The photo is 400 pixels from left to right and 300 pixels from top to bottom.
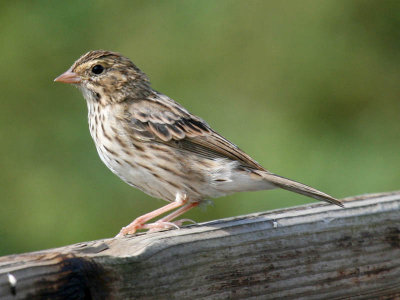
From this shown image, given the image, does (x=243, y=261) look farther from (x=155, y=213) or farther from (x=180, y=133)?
(x=180, y=133)

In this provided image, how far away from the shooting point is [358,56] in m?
6.73

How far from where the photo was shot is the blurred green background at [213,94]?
5883 mm

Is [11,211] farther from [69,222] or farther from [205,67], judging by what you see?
[205,67]

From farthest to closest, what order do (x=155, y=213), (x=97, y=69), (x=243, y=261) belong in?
(x=97, y=69)
(x=155, y=213)
(x=243, y=261)

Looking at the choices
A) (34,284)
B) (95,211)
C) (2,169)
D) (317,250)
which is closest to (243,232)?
(317,250)

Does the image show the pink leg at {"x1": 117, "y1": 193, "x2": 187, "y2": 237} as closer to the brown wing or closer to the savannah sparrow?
the savannah sparrow

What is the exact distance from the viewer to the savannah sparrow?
4.33 meters

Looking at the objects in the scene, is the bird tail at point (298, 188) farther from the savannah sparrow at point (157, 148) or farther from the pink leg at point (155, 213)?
the pink leg at point (155, 213)

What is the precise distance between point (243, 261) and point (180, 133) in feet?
5.71

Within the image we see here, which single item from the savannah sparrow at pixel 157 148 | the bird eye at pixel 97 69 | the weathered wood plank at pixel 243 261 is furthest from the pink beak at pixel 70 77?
the weathered wood plank at pixel 243 261

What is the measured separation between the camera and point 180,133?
4555 mm

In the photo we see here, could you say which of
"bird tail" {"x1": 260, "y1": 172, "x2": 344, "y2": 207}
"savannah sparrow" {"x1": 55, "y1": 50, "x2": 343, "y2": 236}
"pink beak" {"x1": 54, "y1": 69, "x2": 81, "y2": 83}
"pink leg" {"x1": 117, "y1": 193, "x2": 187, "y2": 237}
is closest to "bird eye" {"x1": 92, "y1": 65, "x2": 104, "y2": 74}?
"savannah sparrow" {"x1": 55, "y1": 50, "x2": 343, "y2": 236}

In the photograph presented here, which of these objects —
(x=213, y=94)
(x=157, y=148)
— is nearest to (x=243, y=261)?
(x=157, y=148)

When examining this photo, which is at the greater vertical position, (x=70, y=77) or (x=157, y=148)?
(x=70, y=77)
